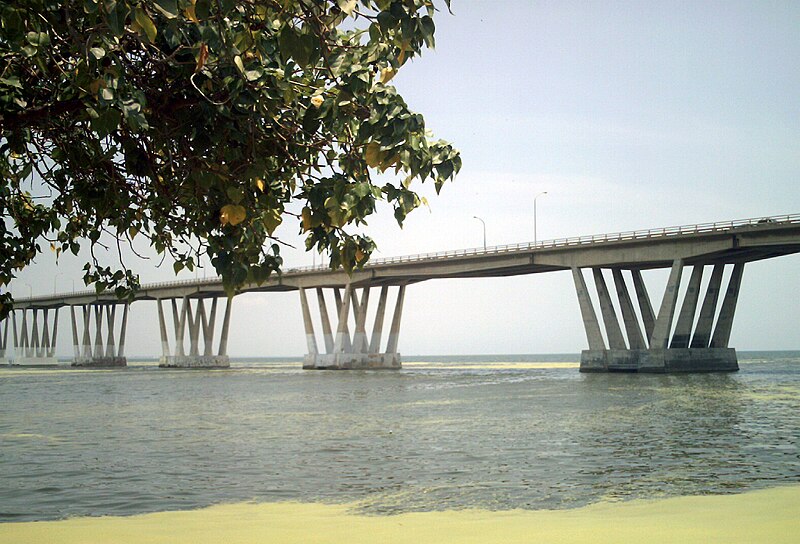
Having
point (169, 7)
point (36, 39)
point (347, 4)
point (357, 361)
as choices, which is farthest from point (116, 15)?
point (357, 361)

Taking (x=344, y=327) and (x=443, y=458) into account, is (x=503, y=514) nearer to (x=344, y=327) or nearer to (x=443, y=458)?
(x=443, y=458)

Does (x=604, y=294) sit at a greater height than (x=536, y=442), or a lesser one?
greater

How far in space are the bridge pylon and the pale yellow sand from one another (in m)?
69.0

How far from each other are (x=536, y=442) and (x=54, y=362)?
195062 mm

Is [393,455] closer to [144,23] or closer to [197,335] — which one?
[144,23]

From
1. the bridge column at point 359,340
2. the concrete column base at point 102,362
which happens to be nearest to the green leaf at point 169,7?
the bridge column at point 359,340

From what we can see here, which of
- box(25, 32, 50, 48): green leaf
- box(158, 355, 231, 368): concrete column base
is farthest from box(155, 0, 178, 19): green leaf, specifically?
box(158, 355, 231, 368): concrete column base

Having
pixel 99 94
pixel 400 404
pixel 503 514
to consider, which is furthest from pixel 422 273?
pixel 99 94

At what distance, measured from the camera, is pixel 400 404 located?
41.7m

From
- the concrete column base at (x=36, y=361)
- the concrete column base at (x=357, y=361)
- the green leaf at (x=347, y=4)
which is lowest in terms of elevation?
the concrete column base at (x=36, y=361)

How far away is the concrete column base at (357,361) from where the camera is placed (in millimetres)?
115438

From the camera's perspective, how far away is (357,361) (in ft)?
380

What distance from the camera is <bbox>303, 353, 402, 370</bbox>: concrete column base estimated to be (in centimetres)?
11544

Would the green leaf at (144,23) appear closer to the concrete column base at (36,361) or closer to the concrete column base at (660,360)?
the concrete column base at (660,360)
